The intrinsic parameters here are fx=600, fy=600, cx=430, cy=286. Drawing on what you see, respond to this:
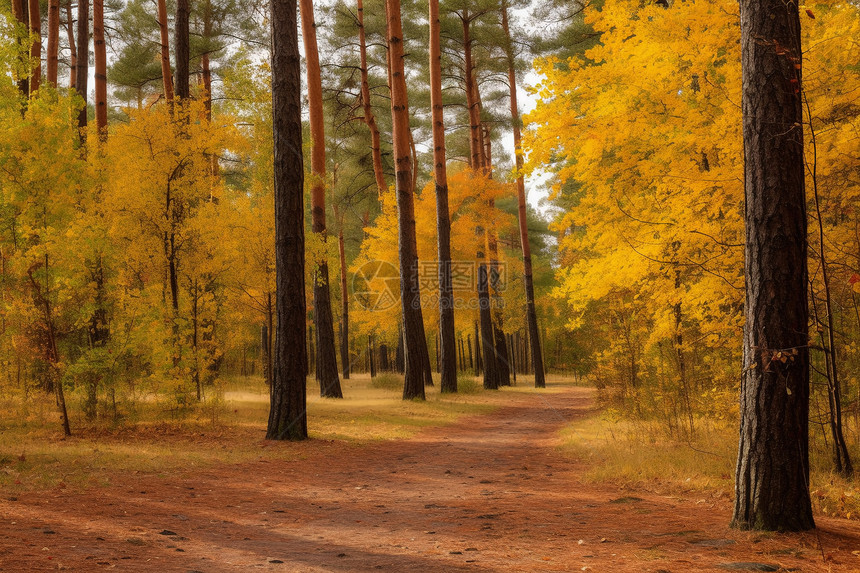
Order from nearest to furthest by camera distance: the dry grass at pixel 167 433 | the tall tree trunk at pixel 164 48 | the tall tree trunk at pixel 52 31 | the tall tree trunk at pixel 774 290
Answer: the tall tree trunk at pixel 774 290 < the dry grass at pixel 167 433 < the tall tree trunk at pixel 52 31 < the tall tree trunk at pixel 164 48

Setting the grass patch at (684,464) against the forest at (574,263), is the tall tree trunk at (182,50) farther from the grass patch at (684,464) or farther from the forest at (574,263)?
the grass patch at (684,464)

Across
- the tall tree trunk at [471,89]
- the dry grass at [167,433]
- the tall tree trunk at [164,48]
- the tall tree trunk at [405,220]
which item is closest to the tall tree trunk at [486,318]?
the tall tree trunk at [471,89]

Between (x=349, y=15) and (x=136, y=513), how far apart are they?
19997 mm

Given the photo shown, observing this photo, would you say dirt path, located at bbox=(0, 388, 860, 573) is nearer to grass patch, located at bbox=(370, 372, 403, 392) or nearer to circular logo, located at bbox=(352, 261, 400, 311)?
grass patch, located at bbox=(370, 372, 403, 392)

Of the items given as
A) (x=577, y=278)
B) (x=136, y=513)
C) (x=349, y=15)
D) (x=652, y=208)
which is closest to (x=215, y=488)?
(x=136, y=513)

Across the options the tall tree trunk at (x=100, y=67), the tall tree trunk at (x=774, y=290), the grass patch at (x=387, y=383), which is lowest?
the grass patch at (x=387, y=383)

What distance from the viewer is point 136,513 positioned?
17.5 feet

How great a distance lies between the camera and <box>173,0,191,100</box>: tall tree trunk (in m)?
15.8

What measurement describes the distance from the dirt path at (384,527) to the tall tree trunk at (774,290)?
35 centimetres

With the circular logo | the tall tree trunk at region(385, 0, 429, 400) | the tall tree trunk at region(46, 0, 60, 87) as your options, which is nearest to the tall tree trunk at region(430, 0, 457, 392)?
the tall tree trunk at region(385, 0, 429, 400)

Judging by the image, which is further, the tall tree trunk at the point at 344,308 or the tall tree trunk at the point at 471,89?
the tall tree trunk at the point at 344,308

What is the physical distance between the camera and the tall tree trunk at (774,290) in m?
4.42

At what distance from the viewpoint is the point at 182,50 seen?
630 inches

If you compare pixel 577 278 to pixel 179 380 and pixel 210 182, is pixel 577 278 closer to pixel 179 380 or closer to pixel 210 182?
pixel 179 380
